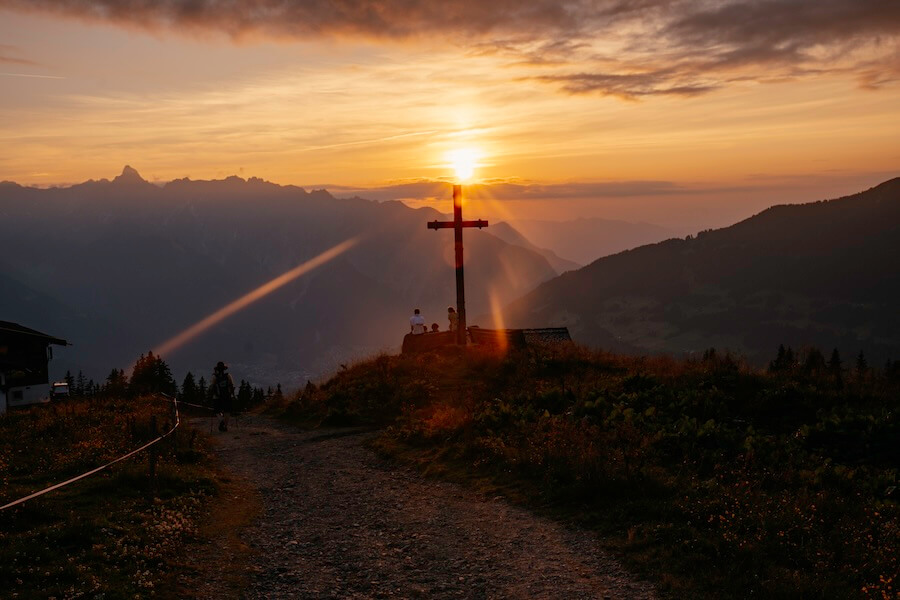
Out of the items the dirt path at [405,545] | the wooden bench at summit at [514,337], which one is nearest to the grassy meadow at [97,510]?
the dirt path at [405,545]

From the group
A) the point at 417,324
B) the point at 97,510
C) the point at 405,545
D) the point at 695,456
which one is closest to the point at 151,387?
the point at 417,324

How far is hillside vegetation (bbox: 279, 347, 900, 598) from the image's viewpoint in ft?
33.9

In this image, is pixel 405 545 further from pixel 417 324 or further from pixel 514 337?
pixel 417 324

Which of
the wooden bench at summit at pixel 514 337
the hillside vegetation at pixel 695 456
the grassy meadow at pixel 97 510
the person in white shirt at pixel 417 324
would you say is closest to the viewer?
the grassy meadow at pixel 97 510

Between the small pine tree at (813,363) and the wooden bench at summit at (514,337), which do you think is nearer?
the small pine tree at (813,363)

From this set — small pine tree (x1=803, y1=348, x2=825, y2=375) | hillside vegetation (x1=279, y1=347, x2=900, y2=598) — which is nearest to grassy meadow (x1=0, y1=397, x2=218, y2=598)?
hillside vegetation (x1=279, y1=347, x2=900, y2=598)

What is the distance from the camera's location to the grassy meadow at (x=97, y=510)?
1001 centimetres

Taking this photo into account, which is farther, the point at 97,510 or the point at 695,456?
the point at 695,456

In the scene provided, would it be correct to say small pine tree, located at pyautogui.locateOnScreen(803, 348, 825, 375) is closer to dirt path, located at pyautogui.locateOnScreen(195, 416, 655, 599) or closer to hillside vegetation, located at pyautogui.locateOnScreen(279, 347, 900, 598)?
hillside vegetation, located at pyautogui.locateOnScreen(279, 347, 900, 598)

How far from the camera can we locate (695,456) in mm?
15023

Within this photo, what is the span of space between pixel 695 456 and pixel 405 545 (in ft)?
20.9

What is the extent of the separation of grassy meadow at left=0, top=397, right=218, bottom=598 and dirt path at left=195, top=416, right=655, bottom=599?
123 centimetres

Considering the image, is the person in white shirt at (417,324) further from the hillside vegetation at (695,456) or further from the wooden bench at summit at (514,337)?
the hillside vegetation at (695,456)

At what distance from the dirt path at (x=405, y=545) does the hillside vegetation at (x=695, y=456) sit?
76 centimetres
